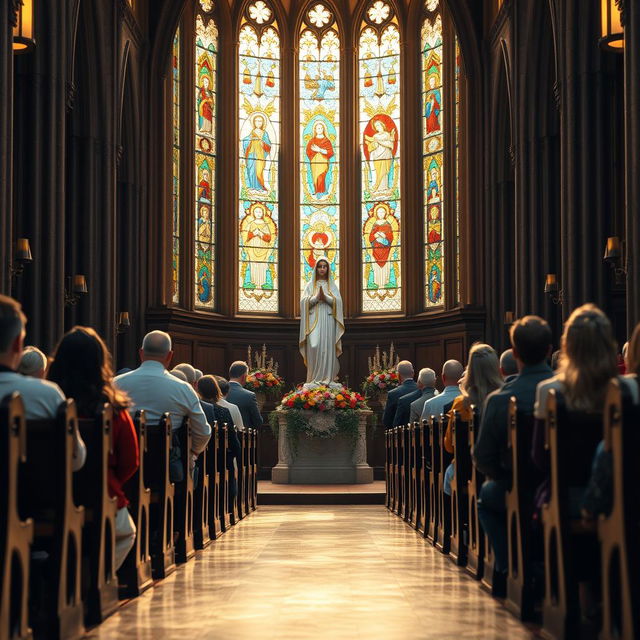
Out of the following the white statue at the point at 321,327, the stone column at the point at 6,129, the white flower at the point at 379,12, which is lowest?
the white statue at the point at 321,327

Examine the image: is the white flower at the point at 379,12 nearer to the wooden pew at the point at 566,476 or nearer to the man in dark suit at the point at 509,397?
the man in dark suit at the point at 509,397

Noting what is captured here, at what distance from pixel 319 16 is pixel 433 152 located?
3860mm

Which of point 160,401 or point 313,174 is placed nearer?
point 160,401

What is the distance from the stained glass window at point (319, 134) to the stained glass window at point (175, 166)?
9.22 ft

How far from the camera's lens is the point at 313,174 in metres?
23.5

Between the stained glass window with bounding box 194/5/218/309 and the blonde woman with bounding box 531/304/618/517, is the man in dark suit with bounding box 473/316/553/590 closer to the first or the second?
the blonde woman with bounding box 531/304/618/517

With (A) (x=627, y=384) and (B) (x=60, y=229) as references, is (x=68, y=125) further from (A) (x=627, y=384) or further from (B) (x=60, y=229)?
(A) (x=627, y=384)

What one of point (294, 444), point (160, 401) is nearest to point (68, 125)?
point (294, 444)

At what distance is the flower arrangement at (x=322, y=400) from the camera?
54.6 feet

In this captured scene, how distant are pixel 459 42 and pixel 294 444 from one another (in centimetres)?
828

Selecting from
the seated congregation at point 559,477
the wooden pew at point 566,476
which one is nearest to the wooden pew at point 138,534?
the seated congregation at point 559,477

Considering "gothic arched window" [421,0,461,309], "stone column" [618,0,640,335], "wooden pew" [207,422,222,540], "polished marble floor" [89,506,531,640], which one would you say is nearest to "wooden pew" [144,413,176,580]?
"polished marble floor" [89,506,531,640]

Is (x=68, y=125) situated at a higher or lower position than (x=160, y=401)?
higher

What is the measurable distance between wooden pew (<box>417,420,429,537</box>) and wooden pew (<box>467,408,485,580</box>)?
2354 mm
